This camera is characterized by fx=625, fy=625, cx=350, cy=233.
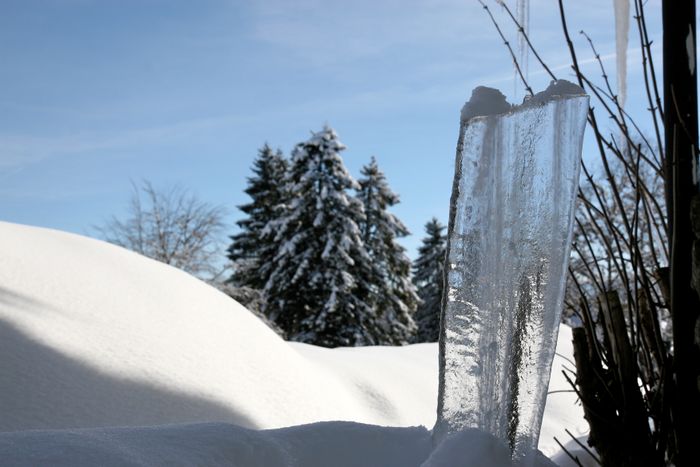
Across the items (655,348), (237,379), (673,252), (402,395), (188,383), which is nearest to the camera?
(673,252)

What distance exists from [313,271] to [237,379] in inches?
487

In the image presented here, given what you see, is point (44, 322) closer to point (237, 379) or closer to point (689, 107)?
point (237, 379)

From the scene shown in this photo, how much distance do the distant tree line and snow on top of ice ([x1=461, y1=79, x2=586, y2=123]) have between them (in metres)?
13.9

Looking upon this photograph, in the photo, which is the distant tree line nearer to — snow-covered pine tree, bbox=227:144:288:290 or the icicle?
snow-covered pine tree, bbox=227:144:288:290

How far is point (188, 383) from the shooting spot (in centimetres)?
295

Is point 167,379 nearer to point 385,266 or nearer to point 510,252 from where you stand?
point 510,252

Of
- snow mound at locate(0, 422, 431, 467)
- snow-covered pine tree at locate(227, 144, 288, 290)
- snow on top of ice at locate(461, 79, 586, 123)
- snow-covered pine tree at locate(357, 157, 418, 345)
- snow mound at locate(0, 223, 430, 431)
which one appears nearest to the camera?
snow mound at locate(0, 422, 431, 467)

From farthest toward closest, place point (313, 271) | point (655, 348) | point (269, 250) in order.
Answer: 1. point (269, 250)
2. point (313, 271)
3. point (655, 348)

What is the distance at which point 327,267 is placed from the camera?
50.9 feet

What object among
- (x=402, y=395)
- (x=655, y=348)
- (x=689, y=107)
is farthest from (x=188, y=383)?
(x=689, y=107)

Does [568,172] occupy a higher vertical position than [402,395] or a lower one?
higher

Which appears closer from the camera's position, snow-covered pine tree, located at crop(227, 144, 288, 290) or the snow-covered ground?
the snow-covered ground

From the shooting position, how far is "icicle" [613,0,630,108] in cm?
177

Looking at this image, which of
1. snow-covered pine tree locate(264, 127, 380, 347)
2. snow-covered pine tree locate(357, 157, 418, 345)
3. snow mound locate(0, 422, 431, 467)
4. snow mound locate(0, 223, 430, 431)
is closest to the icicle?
snow mound locate(0, 422, 431, 467)
